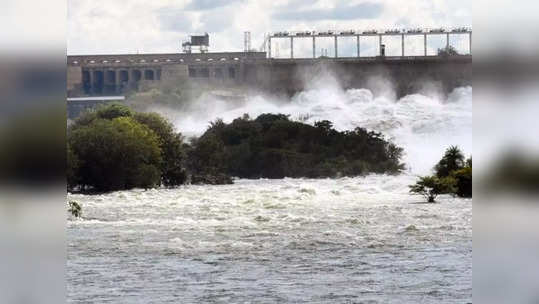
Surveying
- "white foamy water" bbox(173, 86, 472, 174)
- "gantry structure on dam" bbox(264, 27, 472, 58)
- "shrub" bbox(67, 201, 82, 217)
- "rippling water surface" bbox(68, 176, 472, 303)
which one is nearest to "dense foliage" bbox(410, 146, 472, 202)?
"rippling water surface" bbox(68, 176, 472, 303)

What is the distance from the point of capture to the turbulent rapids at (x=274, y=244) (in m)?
9.50

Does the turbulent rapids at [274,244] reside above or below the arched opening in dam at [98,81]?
below

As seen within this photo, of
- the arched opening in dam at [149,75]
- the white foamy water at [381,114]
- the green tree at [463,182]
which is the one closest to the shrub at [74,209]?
the green tree at [463,182]

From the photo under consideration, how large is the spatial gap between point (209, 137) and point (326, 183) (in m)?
2.93

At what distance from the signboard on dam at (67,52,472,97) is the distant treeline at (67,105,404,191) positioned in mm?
3685

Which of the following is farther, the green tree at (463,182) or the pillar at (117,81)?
the pillar at (117,81)

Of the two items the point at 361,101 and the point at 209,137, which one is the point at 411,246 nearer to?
the point at 209,137

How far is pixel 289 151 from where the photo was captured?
80.5ft

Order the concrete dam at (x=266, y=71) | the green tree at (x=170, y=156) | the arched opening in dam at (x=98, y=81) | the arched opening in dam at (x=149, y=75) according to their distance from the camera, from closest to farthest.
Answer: the green tree at (x=170, y=156), the concrete dam at (x=266, y=71), the arched opening in dam at (x=149, y=75), the arched opening in dam at (x=98, y=81)

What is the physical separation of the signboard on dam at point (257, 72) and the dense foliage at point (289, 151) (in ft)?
15.3

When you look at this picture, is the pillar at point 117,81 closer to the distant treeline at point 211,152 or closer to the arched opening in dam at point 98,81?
the arched opening in dam at point 98,81

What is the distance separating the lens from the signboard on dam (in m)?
31.3

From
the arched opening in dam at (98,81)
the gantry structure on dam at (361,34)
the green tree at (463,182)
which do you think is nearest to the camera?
the green tree at (463,182)

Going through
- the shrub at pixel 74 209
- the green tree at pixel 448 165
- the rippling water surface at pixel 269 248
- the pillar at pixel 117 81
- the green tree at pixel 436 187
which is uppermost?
the pillar at pixel 117 81
